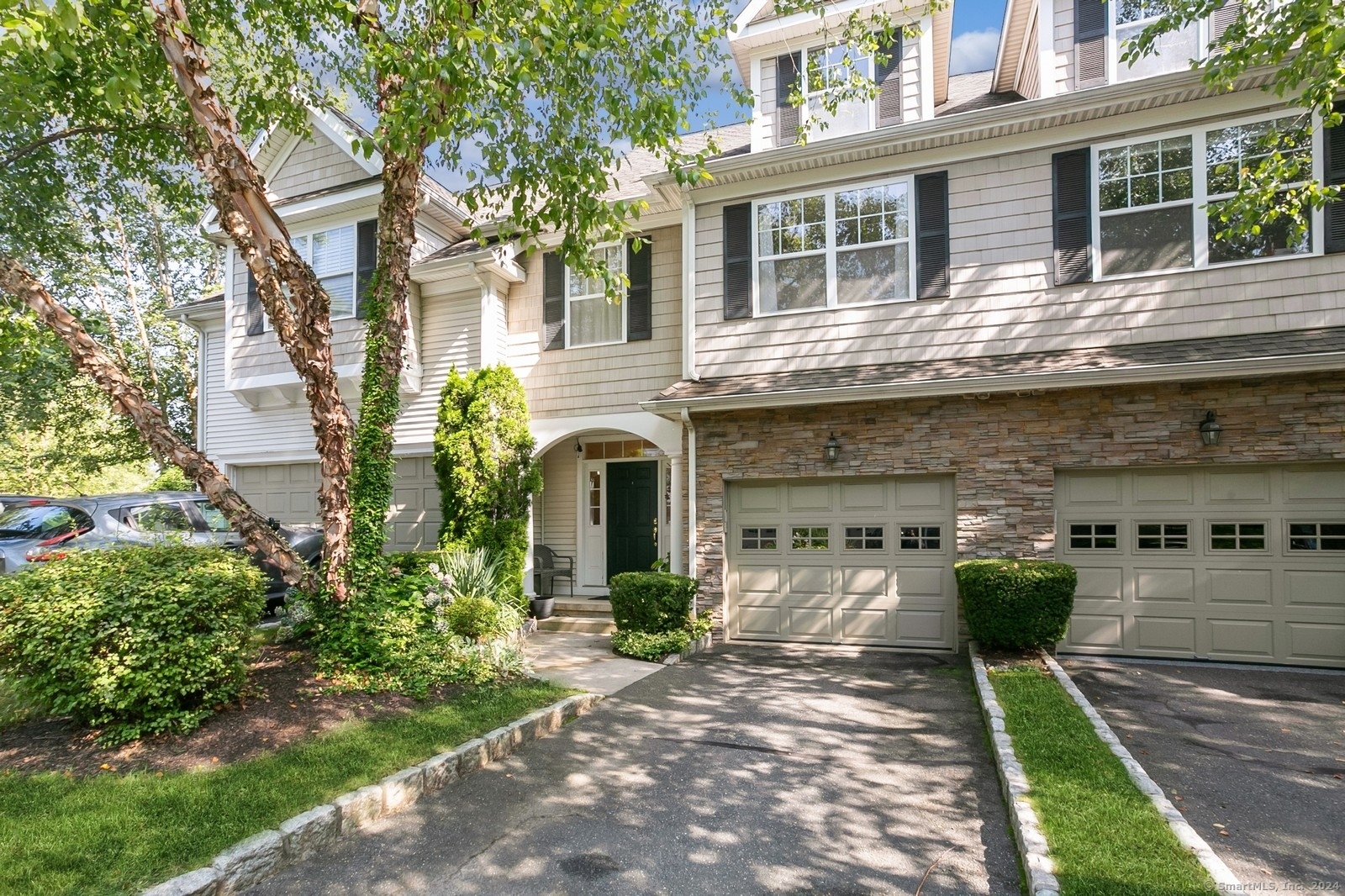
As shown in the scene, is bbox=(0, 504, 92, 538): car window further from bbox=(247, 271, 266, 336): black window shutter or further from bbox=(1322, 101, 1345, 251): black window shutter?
bbox=(1322, 101, 1345, 251): black window shutter

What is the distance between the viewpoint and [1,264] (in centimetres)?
577

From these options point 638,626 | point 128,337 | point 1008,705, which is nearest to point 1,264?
point 638,626

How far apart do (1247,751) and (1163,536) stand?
3.17 m

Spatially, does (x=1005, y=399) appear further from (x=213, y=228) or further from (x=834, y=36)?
(x=213, y=228)

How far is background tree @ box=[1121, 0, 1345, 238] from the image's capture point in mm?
6102

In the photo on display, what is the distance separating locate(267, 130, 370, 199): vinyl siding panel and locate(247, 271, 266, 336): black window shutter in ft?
5.52

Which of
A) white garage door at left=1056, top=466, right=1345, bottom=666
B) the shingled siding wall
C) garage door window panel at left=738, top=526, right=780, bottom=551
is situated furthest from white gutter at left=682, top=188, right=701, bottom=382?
white garage door at left=1056, top=466, right=1345, bottom=666

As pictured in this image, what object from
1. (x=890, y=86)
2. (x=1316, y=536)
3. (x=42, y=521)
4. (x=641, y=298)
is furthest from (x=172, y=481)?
(x=1316, y=536)

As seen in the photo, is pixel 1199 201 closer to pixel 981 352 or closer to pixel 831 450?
pixel 981 352

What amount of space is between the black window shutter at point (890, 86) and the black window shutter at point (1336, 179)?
4.34 meters

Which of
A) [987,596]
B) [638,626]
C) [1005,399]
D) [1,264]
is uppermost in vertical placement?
[1,264]

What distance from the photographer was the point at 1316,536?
716 cm

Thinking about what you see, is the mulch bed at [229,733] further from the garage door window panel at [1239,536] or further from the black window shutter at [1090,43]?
the black window shutter at [1090,43]

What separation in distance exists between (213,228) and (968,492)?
13.2 metres
